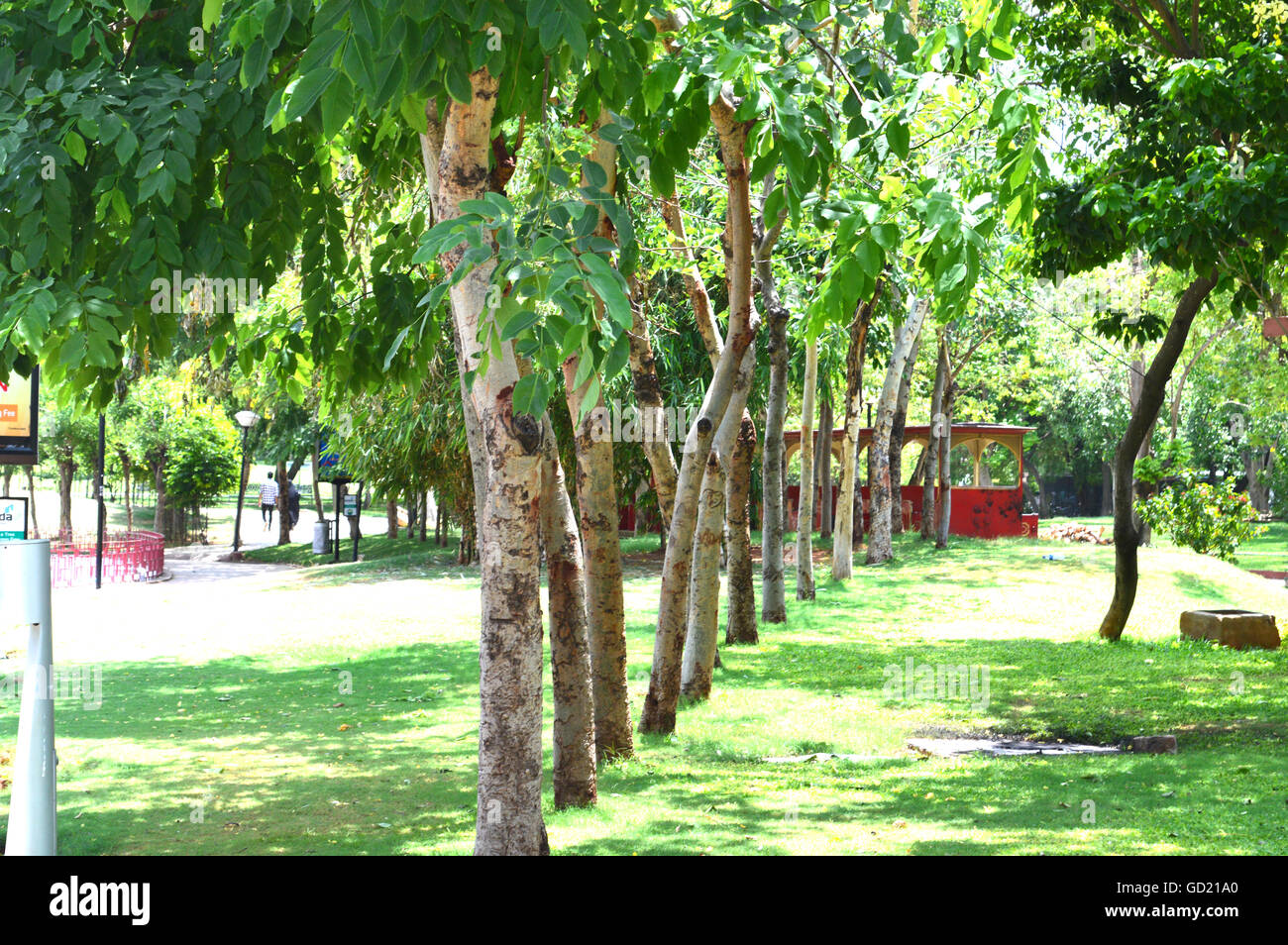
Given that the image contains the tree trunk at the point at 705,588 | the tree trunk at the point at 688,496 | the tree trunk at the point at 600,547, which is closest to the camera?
the tree trunk at the point at 600,547

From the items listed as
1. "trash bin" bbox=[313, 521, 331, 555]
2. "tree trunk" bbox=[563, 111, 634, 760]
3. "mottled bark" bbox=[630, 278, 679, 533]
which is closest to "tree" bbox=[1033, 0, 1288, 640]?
"mottled bark" bbox=[630, 278, 679, 533]

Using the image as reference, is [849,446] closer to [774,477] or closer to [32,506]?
[774,477]

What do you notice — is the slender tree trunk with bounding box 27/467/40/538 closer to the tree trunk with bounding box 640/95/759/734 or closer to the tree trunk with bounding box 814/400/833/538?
the tree trunk with bounding box 640/95/759/734

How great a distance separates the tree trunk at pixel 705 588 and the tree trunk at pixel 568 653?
292cm

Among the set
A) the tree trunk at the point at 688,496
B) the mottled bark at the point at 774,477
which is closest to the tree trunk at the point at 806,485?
the mottled bark at the point at 774,477

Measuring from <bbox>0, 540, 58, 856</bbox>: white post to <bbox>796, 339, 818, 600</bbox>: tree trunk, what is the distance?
14115 mm

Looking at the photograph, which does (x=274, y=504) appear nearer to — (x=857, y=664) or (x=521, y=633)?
(x=857, y=664)

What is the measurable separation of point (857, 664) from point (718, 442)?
13.9 ft

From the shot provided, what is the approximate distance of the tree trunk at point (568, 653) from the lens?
7152 mm

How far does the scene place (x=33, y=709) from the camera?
521 cm

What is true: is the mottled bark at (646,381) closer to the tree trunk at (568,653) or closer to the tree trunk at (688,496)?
the tree trunk at (688,496)

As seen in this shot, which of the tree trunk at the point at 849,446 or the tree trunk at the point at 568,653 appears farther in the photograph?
the tree trunk at the point at 849,446

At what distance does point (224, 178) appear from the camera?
263 inches

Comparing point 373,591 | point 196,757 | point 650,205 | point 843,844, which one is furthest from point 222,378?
point 843,844
